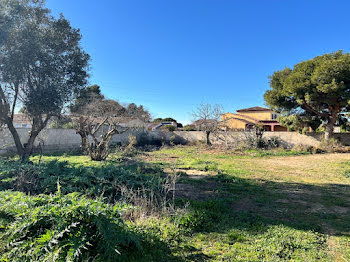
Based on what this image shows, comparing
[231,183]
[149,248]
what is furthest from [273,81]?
[149,248]

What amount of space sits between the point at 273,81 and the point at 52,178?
15830 millimetres

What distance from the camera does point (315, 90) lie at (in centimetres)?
1318

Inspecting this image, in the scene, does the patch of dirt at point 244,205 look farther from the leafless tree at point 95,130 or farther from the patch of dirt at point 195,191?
the leafless tree at point 95,130

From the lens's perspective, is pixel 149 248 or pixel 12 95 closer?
pixel 149 248

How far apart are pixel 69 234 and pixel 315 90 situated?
15.2 m

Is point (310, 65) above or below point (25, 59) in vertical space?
above

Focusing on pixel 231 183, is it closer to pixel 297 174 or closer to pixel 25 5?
pixel 297 174

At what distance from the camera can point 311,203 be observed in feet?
14.9

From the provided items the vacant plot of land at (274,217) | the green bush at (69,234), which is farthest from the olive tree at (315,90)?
the green bush at (69,234)

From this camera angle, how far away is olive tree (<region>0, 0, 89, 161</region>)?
6.59 metres

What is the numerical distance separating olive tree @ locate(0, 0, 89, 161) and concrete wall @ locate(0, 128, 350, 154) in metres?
2.56

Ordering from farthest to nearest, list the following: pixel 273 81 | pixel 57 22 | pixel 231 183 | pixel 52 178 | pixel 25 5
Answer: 1. pixel 273 81
2. pixel 57 22
3. pixel 25 5
4. pixel 231 183
5. pixel 52 178

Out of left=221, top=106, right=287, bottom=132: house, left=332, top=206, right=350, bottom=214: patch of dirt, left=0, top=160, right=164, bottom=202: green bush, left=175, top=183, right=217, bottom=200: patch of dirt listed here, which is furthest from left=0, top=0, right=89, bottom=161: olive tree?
left=221, top=106, right=287, bottom=132: house

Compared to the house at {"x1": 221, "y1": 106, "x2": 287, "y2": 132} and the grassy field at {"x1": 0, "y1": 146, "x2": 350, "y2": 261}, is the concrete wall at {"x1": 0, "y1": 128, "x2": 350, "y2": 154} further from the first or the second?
the grassy field at {"x1": 0, "y1": 146, "x2": 350, "y2": 261}
